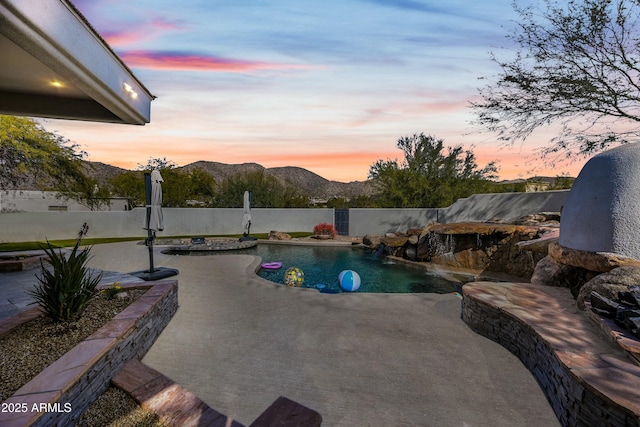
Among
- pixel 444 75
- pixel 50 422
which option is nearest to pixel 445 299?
pixel 50 422

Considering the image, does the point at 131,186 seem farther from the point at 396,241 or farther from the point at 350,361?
the point at 350,361

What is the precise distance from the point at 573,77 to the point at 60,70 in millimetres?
16341

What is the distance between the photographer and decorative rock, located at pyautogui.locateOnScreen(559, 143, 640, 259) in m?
5.01

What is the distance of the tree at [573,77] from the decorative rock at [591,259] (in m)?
10.2

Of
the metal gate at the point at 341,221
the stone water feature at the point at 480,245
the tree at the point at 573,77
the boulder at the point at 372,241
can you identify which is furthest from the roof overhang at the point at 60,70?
the metal gate at the point at 341,221

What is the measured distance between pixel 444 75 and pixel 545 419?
35.7 ft

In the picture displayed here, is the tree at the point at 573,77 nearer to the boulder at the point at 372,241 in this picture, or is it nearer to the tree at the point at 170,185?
the boulder at the point at 372,241

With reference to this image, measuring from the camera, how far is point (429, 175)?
81.6 ft

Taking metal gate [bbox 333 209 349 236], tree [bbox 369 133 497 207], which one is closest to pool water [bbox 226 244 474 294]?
metal gate [bbox 333 209 349 236]

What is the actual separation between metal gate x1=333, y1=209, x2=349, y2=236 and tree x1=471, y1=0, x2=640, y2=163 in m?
11.1

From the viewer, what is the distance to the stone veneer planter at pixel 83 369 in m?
2.41

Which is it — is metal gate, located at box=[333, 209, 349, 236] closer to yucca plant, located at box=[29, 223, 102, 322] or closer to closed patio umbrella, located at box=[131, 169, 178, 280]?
closed patio umbrella, located at box=[131, 169, 178, 280]

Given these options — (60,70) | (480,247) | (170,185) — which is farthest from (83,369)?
(170,185)

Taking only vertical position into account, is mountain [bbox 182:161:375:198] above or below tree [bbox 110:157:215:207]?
above
